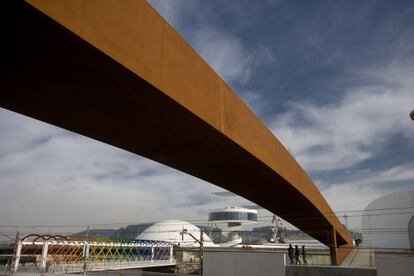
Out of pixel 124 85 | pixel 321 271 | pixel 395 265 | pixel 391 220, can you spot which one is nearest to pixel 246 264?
pixel 321 271

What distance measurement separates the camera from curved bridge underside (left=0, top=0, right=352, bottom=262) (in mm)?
5637

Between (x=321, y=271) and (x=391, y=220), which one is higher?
(x=391, y=220)

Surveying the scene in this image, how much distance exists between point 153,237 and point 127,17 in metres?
A: 89.5

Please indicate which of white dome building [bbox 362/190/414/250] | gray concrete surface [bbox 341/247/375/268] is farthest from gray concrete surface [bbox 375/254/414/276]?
white dome building [bbox 362/190/414/250]

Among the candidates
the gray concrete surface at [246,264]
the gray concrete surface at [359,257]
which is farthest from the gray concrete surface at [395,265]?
the gray concrete surface at [359,257]

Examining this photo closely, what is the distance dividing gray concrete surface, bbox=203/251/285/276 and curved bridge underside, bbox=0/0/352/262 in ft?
30.5

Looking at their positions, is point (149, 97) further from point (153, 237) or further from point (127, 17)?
point (153, 237)

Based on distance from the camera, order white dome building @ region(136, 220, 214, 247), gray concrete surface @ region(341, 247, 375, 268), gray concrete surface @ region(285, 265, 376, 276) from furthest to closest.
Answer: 1. white dome building @ region(136, 220, 214, 247)
2. gray concrete surface @ region(341, 247, 375, 268)
3. gray concrete surface @ region(285, 265, 376, 276)

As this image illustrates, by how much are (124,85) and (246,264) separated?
17.0m

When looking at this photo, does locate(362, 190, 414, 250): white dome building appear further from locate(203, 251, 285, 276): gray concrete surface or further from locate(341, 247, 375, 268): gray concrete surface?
locate(203, 251, 285, 276): gray concrete surface

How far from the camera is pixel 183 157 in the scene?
12.9 metres

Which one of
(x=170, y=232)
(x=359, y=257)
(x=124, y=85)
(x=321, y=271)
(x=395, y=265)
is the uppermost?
(x=124, y=85)

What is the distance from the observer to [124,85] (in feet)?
23.4

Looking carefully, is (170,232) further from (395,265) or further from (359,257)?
(395,265)
